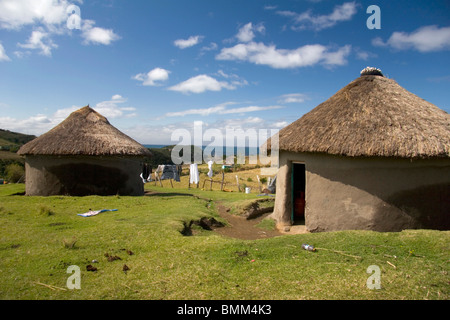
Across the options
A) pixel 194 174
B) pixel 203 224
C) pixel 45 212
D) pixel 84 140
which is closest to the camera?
pixel 45 212

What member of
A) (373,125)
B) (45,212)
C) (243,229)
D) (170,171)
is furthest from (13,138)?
(373,125)

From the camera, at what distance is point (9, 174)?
19.7m

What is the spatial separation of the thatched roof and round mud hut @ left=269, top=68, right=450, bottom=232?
7.68m

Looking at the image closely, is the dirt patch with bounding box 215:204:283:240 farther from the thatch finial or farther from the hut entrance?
the thatch finial

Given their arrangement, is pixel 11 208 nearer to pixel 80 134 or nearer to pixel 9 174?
pixel 80 134

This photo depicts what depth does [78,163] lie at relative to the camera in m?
12.3

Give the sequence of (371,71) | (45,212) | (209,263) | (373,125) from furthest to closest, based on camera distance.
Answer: (371,71), (45,212), (373,125), (209,263)

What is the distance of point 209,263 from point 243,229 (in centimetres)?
435

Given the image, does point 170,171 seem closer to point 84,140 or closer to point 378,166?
point 84,140

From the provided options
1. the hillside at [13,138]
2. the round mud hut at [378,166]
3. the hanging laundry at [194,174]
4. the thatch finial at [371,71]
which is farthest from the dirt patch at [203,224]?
the hillside at [13,138]

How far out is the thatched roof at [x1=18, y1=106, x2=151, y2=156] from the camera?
1207cm

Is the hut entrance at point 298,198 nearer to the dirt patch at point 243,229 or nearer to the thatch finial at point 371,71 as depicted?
the dirt patch at point 243,229
